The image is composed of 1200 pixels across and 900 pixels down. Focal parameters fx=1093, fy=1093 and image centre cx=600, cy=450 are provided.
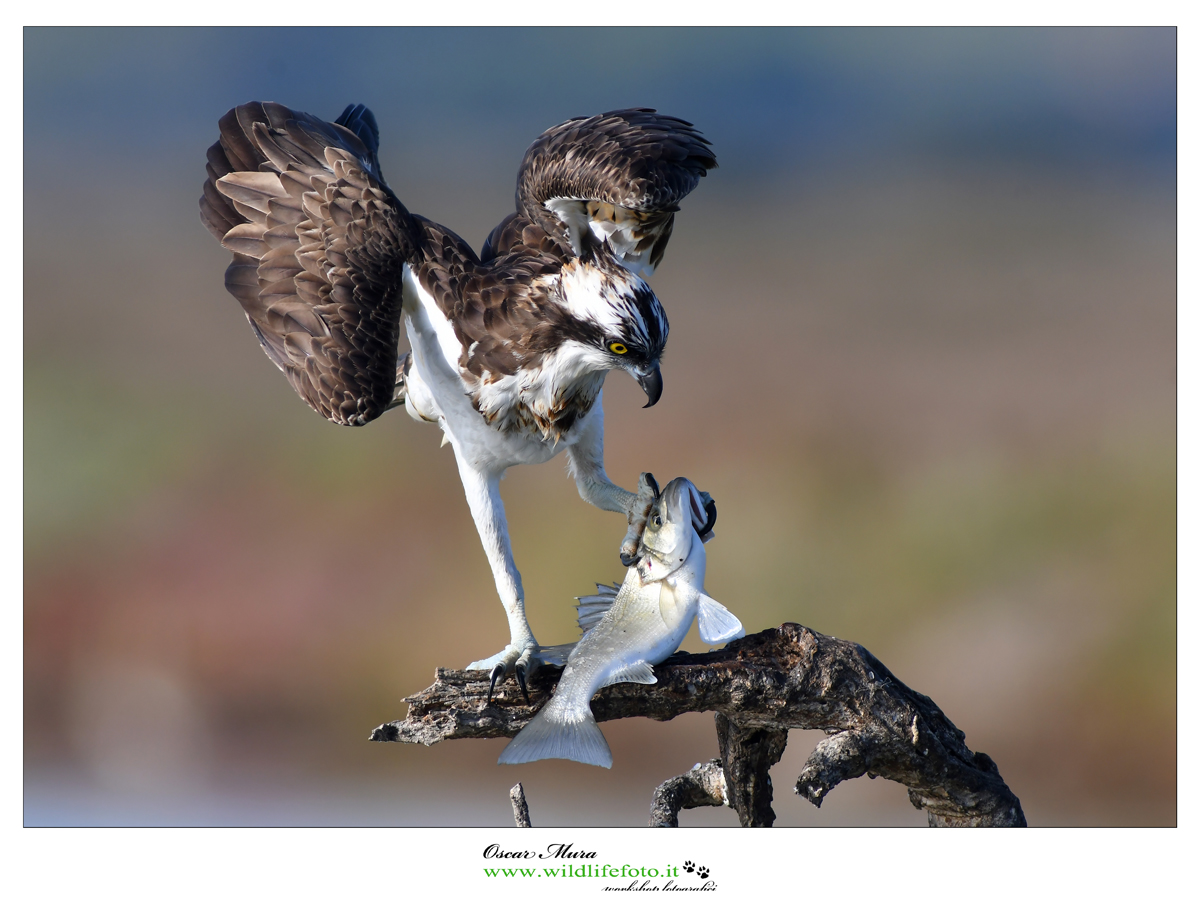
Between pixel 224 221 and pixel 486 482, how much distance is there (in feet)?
2.94

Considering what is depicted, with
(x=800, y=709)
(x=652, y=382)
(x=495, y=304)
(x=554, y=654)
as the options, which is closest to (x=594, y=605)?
(x=554, y=654)

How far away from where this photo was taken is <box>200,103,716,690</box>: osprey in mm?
2385

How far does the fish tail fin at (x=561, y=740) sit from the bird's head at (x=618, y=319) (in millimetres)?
721

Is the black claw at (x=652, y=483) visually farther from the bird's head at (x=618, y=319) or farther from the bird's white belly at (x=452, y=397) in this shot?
the bird's head at (x=618, y=319)

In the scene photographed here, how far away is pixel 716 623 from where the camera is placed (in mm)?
2549

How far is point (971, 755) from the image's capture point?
2701mm

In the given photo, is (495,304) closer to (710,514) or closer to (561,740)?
(710,514)

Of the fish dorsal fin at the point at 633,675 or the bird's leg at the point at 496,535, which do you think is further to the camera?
the bird's leg at the point at 496,535

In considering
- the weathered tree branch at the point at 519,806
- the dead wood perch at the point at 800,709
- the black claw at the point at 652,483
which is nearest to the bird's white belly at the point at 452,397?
the black claw at the point at 652,483

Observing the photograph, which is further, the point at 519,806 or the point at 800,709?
the point at 519,806

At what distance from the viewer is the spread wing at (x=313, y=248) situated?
7.86ft

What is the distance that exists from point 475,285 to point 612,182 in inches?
15.2

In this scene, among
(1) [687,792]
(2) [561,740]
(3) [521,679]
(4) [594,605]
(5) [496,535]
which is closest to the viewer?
(2) [561,740]

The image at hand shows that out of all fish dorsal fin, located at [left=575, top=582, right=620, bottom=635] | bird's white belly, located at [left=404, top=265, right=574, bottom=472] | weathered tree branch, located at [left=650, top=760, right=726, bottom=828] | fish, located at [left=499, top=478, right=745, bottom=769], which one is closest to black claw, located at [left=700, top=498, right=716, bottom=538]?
fish, located at [left=499, top=478, right=745, bottom=769]
